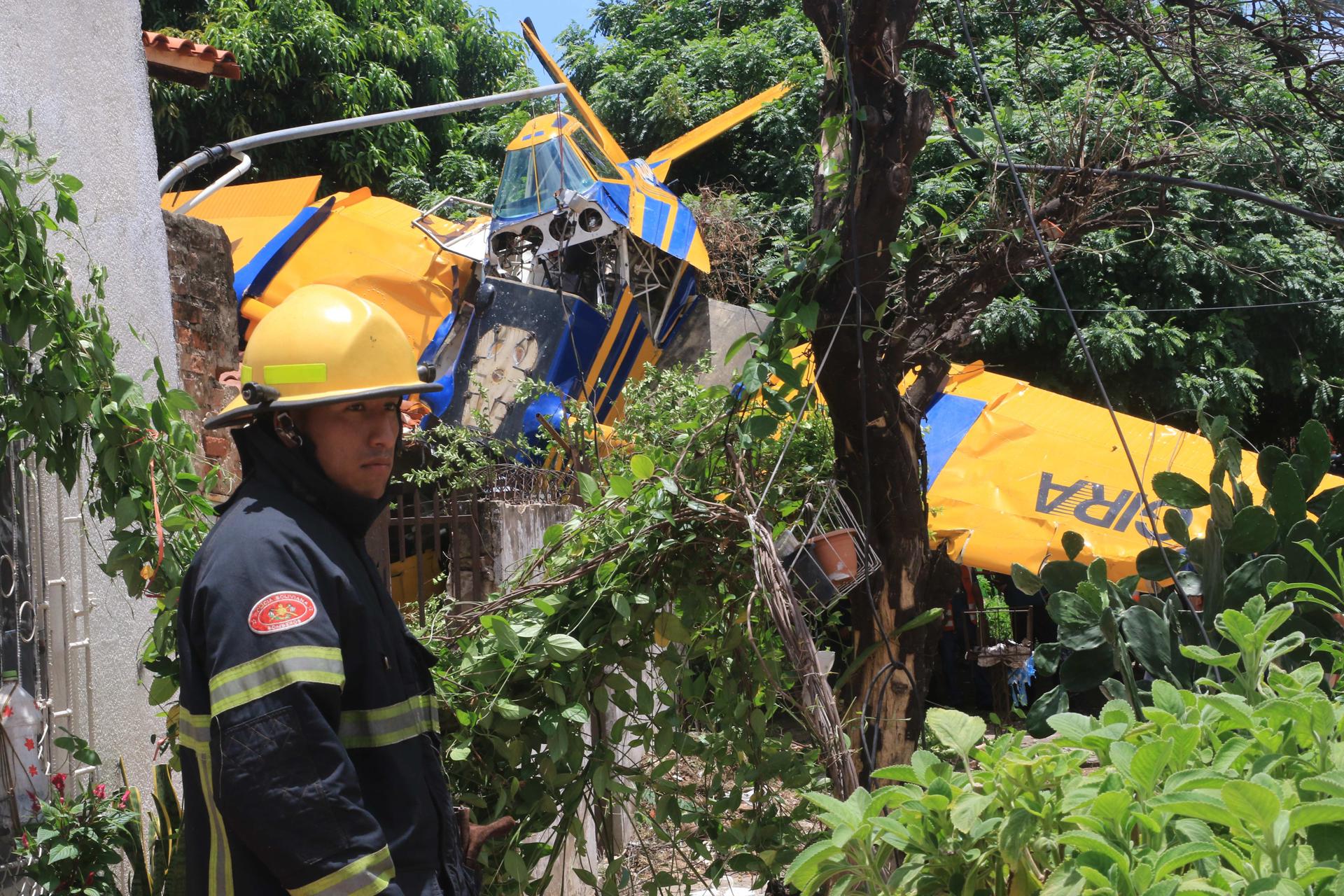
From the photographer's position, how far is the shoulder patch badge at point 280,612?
1.69 metres

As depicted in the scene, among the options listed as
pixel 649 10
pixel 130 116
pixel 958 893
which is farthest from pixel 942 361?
pixel 649 10

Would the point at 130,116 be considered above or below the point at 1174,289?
above

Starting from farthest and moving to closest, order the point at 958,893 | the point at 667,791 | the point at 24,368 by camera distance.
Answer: the point at 667,791 → the point at 24,368 → the point at 958,893

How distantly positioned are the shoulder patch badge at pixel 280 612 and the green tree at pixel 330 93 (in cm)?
1246

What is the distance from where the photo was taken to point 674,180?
1342 centimetres

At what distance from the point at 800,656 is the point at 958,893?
1171 mm

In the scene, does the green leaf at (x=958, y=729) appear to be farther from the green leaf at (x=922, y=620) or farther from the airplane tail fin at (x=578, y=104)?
the airplane tail fin at (x=578, y=104)

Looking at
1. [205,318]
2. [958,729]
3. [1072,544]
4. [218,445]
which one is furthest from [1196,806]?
[205,318]

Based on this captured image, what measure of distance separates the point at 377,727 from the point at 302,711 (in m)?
0.23

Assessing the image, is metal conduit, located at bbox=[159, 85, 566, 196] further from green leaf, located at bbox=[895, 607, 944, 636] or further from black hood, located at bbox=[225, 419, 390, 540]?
green leaf, located at bbox=[895, 607, 944, 636]

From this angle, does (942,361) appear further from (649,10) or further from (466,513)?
(649,10)

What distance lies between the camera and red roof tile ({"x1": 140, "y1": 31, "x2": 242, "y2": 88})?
5277 mm

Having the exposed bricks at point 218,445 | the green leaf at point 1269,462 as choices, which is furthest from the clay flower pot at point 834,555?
the exposed bricks at point 218,445

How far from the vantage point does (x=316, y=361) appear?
6.40 feet
